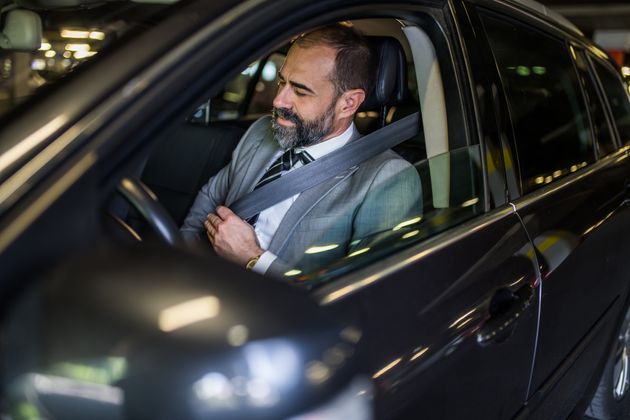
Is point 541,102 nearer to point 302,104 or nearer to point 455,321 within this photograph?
point 302,104

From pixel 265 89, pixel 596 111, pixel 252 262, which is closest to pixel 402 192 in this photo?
pixel 252 262


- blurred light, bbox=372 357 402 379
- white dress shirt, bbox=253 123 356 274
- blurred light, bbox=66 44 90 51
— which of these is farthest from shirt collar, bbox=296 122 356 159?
blurred light, bbox=372 357 402 379

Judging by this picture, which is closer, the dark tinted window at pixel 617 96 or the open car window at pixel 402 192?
the open car window at pixel 402 192

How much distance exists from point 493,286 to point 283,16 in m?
0.73

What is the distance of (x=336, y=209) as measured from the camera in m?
1.92

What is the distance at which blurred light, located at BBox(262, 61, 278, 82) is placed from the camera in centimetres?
437

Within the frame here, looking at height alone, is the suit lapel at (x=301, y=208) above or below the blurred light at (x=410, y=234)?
below

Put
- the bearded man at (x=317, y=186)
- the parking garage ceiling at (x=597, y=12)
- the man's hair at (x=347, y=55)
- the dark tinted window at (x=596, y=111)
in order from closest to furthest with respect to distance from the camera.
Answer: the bearded man at (x=317, y=186) < the man's hair at (x=347, y=55) < the dark tinted window at (x=596, y=111) < the parking garage ceiling at (x=597, y=12)

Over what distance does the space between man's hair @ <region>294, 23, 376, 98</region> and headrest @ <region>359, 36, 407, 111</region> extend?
0.09ft

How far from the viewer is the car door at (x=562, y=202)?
1.80m

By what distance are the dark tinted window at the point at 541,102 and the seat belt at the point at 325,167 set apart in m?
0.31

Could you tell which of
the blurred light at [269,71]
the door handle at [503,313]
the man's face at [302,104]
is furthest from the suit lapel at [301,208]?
the blurred light at [269,71]

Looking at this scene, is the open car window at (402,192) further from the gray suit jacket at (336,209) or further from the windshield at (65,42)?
the windshield at (65,42)

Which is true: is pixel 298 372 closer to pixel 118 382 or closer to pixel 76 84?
pixel 118 382
